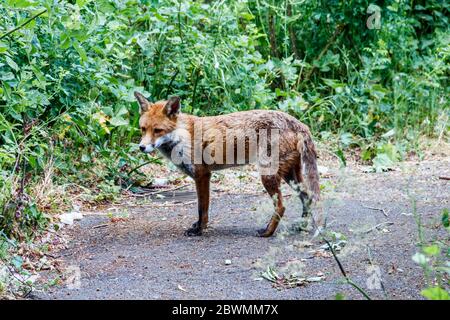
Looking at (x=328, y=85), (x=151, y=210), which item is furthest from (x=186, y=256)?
(x=328, y=85)

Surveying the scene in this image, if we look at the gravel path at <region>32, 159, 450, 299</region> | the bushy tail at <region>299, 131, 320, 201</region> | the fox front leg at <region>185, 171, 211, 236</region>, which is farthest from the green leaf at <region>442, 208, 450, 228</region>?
the fox front leg at <region>185, 171, 211, 236</region>

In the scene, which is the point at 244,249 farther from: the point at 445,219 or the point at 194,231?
the point at 445,219

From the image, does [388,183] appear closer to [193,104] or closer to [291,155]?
[291,155]

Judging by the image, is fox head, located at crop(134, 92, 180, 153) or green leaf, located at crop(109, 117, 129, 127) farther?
green leaf, located at crop(109, 117, 129, 127)

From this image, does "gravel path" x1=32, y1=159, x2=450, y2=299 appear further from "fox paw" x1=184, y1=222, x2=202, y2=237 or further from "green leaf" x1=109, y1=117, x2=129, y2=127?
"green leaf" x1=109, y1=117, x2=129, y2=127

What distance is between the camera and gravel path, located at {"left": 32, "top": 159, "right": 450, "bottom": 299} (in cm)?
497

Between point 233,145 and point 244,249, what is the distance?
1.08 m

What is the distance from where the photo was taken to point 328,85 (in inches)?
397

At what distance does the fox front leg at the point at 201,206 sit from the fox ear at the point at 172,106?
2.07 ft

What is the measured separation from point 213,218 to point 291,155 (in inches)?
43.7

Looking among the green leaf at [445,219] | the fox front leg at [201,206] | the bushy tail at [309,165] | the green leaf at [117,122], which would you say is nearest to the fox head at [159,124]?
the fox front leg at [201,206]

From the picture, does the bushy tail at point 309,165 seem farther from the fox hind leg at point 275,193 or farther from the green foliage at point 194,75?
the green foliage at point 194,75

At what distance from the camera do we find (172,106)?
680 centimetres

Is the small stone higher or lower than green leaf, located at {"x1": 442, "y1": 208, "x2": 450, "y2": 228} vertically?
lower
